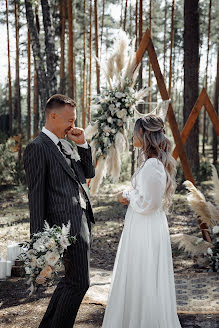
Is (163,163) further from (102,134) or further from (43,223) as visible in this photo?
(102,134)

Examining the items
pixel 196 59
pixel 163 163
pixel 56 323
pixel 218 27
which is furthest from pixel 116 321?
pixel 218 27

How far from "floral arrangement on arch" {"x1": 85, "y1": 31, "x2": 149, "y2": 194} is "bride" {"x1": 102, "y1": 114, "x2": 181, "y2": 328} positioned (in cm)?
196

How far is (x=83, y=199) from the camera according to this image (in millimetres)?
3309

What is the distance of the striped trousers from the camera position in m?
3.06

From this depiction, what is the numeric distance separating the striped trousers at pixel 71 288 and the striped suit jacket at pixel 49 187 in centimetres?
14

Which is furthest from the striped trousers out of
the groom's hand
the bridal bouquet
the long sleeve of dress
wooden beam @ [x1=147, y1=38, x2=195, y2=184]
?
wooden beam @ [x1=147, y1=38, x2=195, y2=184]

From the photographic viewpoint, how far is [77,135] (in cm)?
343

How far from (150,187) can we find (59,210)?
711mm

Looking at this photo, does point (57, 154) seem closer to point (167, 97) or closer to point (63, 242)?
point (63, 242)

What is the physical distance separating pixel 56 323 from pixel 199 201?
129 inches

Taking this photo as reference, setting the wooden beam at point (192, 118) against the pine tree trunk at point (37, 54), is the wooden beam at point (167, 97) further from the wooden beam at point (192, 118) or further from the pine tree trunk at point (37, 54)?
the pine tree trunk at point (37, 54)

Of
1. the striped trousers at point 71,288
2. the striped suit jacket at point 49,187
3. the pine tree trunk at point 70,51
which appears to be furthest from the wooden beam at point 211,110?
the pine tree trunk at point 70,51

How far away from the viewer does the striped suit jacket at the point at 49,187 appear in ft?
9.89

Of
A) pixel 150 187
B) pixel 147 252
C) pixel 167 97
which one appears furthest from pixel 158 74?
pixel 147 252
